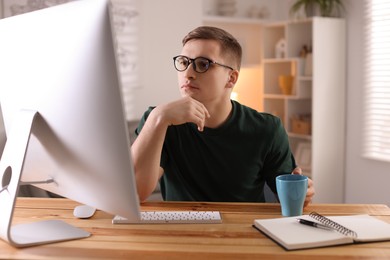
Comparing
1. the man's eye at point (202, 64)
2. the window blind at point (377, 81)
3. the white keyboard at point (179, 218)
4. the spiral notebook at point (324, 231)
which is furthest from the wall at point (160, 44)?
the spiral notebook at point (324, 231)

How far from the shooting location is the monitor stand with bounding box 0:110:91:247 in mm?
1179

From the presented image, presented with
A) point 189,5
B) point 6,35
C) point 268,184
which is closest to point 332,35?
→ point 189,5

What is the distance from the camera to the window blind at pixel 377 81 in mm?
4008

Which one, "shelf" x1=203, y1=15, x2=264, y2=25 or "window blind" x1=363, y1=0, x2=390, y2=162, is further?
"shelf" x1=203, y1=15, x2=264, y2=25

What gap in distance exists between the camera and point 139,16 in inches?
166

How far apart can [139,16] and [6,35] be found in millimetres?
3050

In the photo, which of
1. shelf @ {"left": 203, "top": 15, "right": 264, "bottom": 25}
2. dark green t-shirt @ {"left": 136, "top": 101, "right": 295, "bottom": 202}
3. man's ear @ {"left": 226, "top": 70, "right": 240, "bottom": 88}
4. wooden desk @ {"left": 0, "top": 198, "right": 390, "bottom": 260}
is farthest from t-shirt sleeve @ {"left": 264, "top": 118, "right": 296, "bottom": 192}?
shelf @ {"left": 203, "top": 15, "right": 264, "bottom": 25}

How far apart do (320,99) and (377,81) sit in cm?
49

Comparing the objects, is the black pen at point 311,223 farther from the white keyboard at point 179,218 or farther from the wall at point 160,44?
the wall at point 160,44

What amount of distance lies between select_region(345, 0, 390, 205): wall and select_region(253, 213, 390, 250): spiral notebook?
2996mm

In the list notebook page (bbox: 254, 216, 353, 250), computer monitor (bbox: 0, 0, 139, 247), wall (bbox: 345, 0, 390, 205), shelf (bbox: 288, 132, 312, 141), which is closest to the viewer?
computer monitor (bbox: 0, 0, 139, 247)

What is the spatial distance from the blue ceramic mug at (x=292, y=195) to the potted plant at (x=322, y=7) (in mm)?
3365

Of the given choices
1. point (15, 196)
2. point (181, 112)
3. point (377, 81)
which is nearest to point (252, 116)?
point (181, 112)

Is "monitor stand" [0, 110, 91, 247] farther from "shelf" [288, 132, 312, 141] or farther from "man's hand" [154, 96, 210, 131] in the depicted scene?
"shelf" [288, 132, 312, 141]
